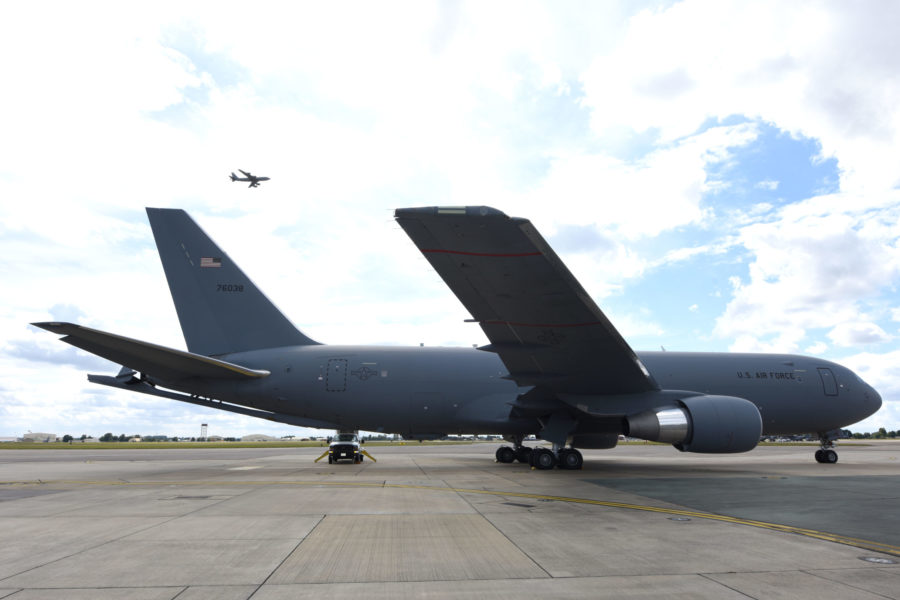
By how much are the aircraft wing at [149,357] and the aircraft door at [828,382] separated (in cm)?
1913

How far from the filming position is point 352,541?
247 inches

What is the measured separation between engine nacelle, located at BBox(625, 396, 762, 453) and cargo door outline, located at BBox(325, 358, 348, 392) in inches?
366

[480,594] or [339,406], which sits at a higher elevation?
[339,406]

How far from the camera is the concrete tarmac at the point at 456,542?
442 centimetres

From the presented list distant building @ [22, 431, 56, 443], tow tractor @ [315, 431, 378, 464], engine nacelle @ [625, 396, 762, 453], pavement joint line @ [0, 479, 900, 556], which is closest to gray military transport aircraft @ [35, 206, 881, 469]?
engine nacelle @ [625, 396, 762, 453]

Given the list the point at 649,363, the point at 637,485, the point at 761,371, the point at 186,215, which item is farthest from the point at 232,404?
the point at 761,371

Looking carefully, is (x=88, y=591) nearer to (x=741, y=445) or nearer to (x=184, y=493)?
(x=184, y=493)

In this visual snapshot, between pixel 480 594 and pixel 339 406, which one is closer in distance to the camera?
pixel 480 594

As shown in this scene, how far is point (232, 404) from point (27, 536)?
1161 centimetres

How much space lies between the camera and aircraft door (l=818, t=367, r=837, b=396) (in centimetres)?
1947

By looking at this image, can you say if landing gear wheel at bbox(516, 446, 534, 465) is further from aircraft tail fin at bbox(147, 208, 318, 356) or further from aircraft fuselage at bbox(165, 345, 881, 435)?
aircraft tail fin at bbox(147, 208, 318, 356)

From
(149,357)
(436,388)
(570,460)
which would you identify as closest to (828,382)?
(570,460)

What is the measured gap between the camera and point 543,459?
1571 centimetres

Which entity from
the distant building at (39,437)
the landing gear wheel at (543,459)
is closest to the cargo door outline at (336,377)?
the landing gear wheel at (543,459)
